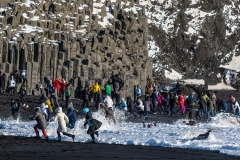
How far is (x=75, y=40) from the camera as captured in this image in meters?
55.1

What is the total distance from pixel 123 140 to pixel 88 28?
33935 mm

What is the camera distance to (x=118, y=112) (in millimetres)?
38531

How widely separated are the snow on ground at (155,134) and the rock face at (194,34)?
4997 cm

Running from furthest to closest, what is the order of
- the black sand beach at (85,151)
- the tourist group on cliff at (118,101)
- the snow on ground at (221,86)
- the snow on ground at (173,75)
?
1. the snow on ground at (173,75)
2. the snow on ground at (221,86)
3. the tourist group on cliff at (118,101)
4. the black sand beach at (85,151)

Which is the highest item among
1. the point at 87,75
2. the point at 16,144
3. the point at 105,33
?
the point at 105,33

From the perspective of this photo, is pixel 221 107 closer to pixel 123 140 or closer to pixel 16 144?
pixel 123 140

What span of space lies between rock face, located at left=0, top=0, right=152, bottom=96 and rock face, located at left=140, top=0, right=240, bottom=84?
1892 centimetres

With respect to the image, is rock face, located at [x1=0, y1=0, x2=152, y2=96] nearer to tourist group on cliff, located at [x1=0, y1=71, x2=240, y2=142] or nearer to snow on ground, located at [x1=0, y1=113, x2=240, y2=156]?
tourist group on cliff, located at [x1=0, y1=71, x2=240, y2=142]

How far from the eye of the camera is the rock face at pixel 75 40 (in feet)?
161

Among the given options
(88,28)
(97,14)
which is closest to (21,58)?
(88,28)

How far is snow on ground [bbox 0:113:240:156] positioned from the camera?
25.8 meters

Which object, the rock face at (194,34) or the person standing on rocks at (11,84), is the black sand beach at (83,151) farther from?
the rock face at (194,34)

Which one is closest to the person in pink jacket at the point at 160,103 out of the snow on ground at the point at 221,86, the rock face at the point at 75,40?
the rock face at the point at 75,40

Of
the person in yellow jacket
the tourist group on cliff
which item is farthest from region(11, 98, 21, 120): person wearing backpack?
the person in yellow jacket
